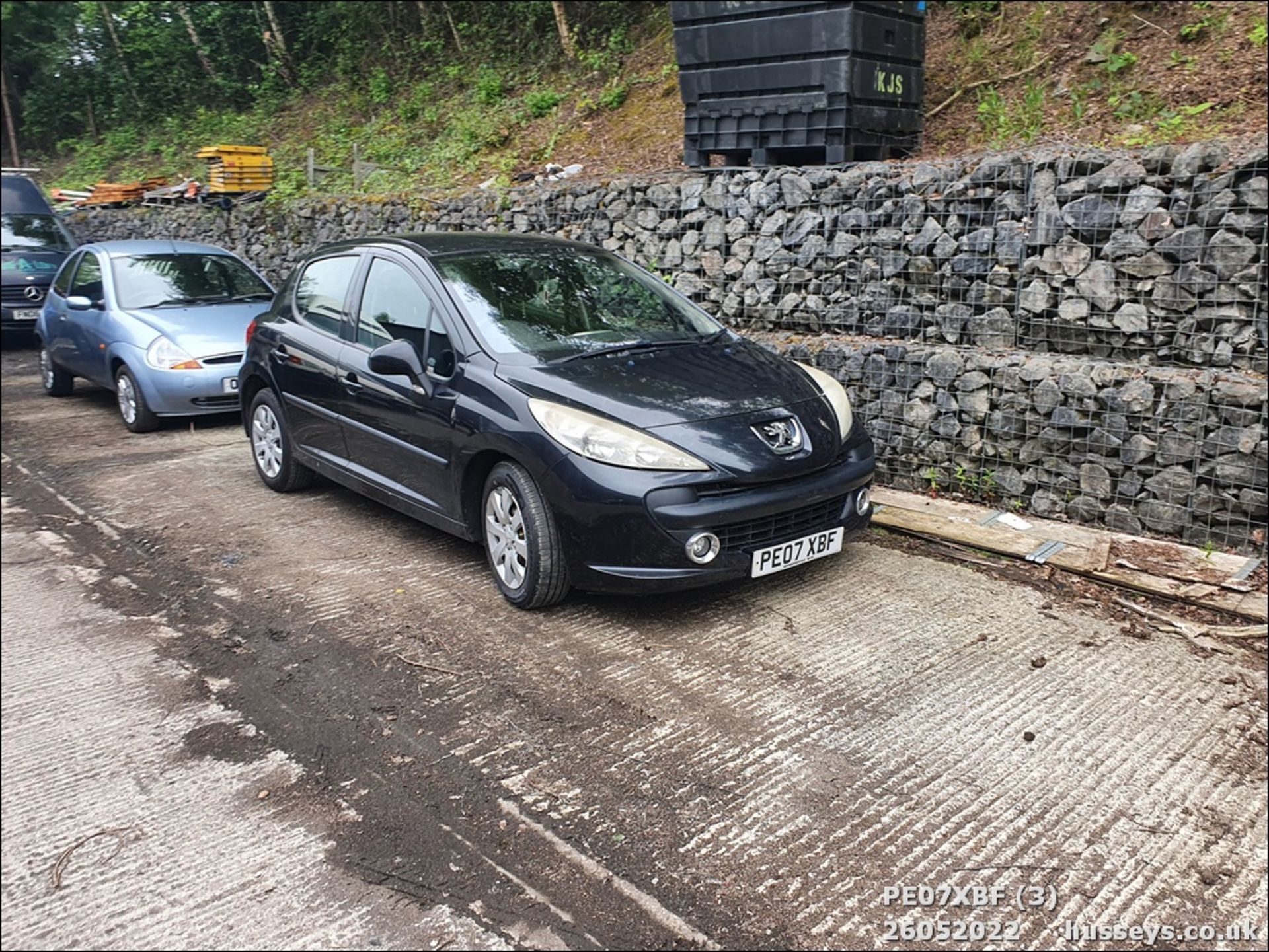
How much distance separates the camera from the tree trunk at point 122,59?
26828 millimetres

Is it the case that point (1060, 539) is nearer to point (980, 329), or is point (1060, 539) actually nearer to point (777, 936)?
point (980, 329)

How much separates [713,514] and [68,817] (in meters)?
2.55

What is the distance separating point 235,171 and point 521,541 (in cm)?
1266

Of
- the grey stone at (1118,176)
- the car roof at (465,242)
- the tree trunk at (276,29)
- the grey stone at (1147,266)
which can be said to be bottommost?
the grey stone at (1147,266)

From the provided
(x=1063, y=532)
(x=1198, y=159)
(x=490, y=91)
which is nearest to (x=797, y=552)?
(x=1063, y=532)

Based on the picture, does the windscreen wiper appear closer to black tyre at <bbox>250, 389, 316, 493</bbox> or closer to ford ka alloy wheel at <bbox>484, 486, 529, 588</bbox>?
ford ka alloy wheel at <bbox>484, 486, 529, 588</bbox>

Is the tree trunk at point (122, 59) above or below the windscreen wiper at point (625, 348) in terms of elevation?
above

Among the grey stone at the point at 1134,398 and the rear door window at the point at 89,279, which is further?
the rear door window at the point at 89,279

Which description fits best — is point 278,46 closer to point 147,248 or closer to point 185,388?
point 147,248

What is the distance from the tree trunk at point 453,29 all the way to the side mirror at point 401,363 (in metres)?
15.0

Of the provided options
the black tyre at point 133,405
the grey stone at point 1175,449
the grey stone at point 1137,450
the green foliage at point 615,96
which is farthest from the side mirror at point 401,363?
the green foliage at point 615,96

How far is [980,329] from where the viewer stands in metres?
6.09

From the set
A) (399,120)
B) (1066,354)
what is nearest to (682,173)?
(1066,354)

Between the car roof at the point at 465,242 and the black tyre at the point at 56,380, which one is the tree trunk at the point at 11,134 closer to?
the black tyre at the point at 56,380
